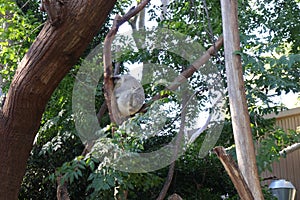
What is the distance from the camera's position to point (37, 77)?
6.29 ft

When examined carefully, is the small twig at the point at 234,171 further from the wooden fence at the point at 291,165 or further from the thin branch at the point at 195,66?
the wooden fence at the point at 291,165

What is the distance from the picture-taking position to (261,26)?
4.40 m

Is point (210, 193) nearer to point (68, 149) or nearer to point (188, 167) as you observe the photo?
point (188, 167)

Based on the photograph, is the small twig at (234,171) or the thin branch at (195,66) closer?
the small twig at (234,171)

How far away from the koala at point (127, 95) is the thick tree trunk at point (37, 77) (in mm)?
1298

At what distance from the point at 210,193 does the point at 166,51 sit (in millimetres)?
1231

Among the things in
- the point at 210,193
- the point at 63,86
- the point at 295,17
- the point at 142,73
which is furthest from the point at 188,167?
the point at 295,17

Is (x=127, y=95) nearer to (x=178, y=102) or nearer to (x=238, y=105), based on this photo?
(x=238, y=105)

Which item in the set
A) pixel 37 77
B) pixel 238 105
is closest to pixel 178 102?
pixel 238 105

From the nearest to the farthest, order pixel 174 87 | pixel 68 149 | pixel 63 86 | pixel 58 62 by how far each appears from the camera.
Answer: pixel 58 62 < pixel 174 87 < pixel 63 86 < pixel 68 149

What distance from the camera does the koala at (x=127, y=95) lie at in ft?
10.8

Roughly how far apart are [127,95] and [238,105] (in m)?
0.72

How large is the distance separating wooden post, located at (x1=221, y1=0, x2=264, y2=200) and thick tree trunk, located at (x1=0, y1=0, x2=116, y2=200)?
1.33 m

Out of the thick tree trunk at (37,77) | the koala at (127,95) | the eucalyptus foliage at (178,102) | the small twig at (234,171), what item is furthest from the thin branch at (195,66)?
the thick tree trunk at (37,77)
